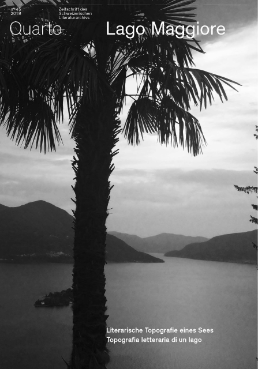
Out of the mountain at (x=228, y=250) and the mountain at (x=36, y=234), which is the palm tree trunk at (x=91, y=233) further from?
the mountain at (x=228, y=250)

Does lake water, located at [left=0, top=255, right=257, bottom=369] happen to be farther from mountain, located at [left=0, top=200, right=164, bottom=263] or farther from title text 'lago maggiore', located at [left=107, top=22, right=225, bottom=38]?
title text 'lago maggiore', located at [left=107, top=22, right=225, bottom=38]

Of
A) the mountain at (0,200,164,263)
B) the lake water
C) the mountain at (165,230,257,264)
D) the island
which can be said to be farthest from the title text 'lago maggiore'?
the mountain at (165,230,257,264)

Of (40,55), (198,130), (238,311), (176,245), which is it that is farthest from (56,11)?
(176,245)

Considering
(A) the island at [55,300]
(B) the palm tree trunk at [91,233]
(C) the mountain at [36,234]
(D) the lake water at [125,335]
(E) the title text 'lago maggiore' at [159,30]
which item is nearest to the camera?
(B) the palm tree trunk at [91,233]

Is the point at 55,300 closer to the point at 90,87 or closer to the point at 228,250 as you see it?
the point at 90,87

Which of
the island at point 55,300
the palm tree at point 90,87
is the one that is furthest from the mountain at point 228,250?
the palm tree at point 90,87

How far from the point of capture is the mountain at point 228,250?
48.1 feet

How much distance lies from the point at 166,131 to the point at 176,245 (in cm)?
933

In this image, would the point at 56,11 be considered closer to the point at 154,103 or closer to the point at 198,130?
the point at 154,103

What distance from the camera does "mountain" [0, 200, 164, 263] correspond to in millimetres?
8805

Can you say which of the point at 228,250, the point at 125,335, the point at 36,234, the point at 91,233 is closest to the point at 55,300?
the point at 125,335

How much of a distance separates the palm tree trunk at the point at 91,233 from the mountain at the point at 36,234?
5887 millimetres

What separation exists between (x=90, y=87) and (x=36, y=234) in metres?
7.62

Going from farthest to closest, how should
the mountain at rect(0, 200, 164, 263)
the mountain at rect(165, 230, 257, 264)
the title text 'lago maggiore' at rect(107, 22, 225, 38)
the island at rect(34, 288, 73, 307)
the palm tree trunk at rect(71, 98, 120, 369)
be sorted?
1. the mountain at rect(165, 230, 257, 264)
2. the mountain at rect(0, 200, 164, 263)
3. the island at rect(34, 288, 73, 307)
4. the title text 'lago maggiore' at rect(107, 22, 225, 38)
5. the palm tree trunk at rect(71, 98, 120, 369)
